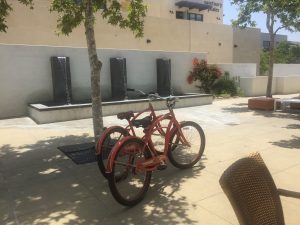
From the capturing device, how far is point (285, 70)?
29.1m

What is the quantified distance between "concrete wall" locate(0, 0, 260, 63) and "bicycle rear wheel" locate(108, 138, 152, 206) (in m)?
15.8

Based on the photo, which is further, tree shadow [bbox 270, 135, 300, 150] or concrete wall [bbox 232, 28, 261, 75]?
concrete wall [bbox 232, 28, 261, 75]

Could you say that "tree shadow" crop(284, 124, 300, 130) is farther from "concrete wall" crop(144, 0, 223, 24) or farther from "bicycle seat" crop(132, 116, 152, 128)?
"concrete wall" crop(144, 0, 223, 24)

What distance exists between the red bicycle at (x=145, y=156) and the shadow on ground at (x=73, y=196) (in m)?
0.19

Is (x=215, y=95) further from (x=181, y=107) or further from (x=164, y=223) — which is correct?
(x=164, y=223)

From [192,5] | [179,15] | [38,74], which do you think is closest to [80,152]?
[38,74]

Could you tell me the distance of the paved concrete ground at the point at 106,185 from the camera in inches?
151

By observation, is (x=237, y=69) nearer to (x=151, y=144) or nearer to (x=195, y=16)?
(x=151, y=144)

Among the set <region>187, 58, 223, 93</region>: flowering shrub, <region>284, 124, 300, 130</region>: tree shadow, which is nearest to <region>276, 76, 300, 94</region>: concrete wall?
<region>187, 58, 223, 93</region>: flowering shrub

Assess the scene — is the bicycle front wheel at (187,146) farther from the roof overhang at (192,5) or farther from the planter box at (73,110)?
the roof overhang at (192,5)

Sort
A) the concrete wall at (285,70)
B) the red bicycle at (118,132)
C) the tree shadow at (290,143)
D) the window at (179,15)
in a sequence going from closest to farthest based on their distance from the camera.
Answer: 1. the red bicycle at (118,132)
2. the tree shadow at (290,143)
3. the concrete wall at (285,70)
4. the window at (179,15)

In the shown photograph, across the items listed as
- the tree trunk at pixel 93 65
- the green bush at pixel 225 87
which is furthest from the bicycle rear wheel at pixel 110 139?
the green bush at pixel 225 87

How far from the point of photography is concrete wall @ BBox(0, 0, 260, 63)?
63.3 ft

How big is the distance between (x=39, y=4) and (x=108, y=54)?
8608 millimetres
